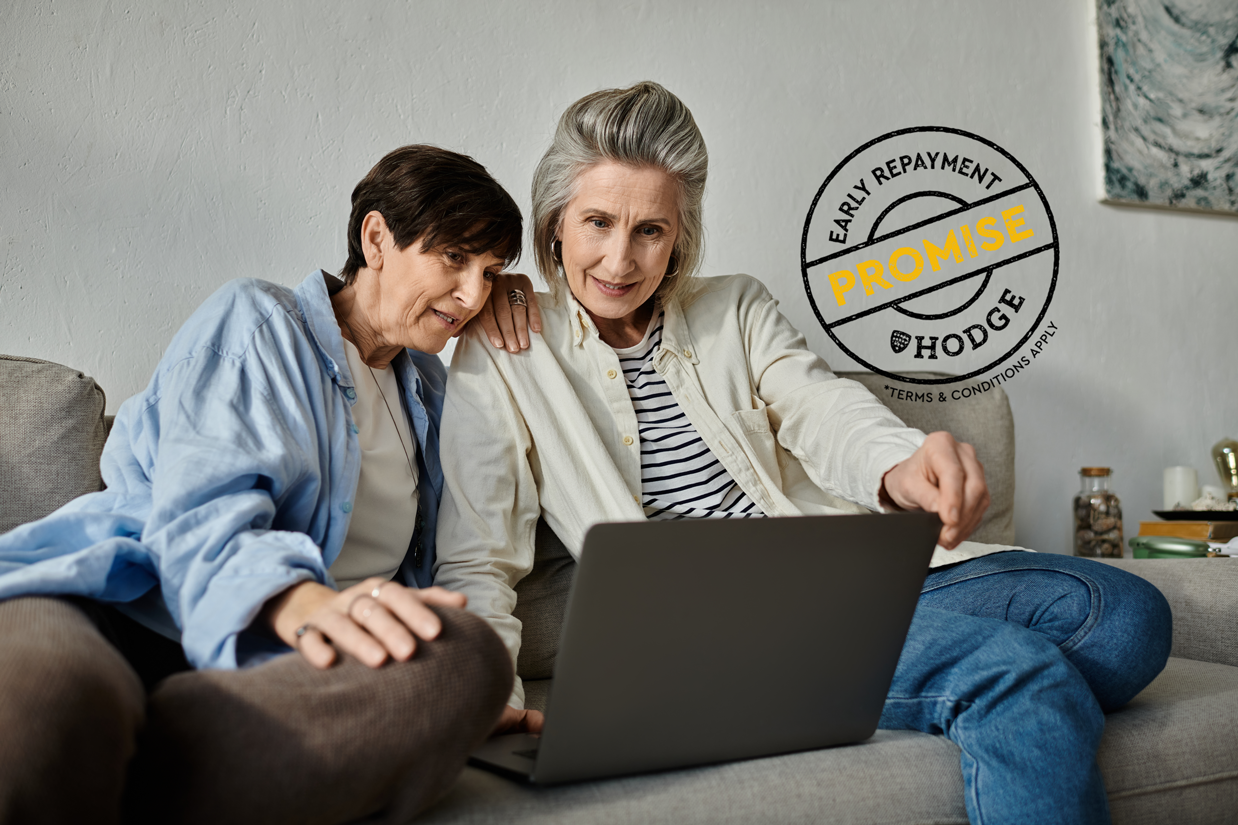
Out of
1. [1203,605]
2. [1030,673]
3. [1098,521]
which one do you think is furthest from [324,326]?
[1098,521]

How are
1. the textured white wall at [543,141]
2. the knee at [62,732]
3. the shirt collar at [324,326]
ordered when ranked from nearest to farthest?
1. the knee at [62,732]
2. the shirt collar at [324,326]
3. the textured white wall at [543,141]

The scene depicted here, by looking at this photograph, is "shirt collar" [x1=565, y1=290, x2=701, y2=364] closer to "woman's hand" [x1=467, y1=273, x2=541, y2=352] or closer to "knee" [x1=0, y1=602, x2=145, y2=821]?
"woman's hand" [x1=467, y1=273, x2=541, y2=352]

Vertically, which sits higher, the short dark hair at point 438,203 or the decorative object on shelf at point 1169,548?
the short dark hair at point 438,203

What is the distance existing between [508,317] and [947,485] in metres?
0.70

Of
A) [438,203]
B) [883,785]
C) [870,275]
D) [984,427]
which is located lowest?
[883,785]

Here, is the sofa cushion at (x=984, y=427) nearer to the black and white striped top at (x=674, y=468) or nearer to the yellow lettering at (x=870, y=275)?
the yellow lettering at (x=870, y=275)

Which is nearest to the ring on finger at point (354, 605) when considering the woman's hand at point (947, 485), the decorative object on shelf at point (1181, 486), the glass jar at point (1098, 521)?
the woman's hand at point (947, 485)

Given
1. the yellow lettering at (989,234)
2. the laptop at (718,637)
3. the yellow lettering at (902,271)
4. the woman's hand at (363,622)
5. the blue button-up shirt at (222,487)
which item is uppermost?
the yellow lettering at (989,234)

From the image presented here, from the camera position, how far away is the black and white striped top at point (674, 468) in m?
1.36

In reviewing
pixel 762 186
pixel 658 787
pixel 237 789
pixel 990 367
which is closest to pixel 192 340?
pixel 237 789

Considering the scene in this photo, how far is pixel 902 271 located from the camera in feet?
7.30

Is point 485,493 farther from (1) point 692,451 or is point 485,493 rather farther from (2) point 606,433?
(1) point 692,451

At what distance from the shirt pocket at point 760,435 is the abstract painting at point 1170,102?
1.51 m

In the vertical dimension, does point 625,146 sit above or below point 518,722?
above
